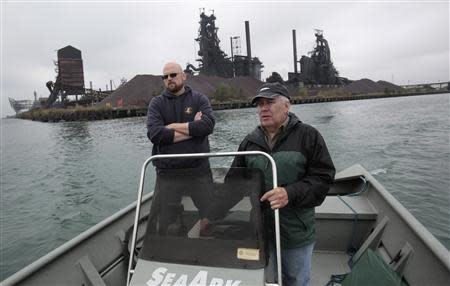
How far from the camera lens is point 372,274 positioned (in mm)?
3129

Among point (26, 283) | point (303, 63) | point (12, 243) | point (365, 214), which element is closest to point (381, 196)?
point (365, 214)

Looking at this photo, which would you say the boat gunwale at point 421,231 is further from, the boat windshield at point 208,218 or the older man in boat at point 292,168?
the boat windshield at point 208,218

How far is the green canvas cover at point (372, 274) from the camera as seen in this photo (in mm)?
3010

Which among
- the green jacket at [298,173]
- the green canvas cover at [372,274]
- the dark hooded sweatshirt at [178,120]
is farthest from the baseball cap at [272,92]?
the green canvas cover at [372,274]

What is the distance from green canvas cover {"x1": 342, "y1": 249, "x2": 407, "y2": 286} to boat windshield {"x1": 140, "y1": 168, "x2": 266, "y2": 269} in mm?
1567

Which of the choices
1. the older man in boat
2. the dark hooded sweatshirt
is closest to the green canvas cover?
the older man in boat

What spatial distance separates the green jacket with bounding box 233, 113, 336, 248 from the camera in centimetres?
240

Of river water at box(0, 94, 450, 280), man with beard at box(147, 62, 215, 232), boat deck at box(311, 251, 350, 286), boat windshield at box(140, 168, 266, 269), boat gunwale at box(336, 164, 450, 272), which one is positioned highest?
man with beard at box(147, 62, 215, 232)

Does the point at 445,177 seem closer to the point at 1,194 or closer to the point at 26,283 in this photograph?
the point at 26,283

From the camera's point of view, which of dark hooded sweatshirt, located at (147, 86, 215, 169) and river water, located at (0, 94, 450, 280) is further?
river water, located at (0, 94, 450, 280)

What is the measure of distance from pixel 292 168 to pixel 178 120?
1801mm

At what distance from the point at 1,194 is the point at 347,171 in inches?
536

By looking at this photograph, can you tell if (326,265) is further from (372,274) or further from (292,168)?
(292,168)

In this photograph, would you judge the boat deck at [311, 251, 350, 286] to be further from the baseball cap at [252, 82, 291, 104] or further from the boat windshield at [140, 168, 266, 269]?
the baseball cap at [252, 82, 291, 104]
